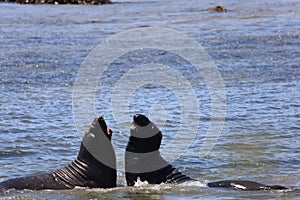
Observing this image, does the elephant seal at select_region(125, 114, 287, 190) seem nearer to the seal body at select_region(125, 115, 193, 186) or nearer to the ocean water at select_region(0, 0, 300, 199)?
the seal body at select_region(125, 115, 193, 186)

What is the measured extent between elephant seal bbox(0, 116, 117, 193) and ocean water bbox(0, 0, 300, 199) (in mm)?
162

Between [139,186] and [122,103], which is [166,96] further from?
[139,186]

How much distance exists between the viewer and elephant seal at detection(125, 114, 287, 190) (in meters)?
9.74

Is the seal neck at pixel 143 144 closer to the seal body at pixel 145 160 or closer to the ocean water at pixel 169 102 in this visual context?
the seal body at pixel 145 160

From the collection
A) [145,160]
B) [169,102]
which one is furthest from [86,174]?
[169,102]

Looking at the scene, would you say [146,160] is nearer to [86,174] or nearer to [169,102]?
[86,174]

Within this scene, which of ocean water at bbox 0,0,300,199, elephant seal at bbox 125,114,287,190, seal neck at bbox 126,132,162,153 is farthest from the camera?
ocean water at bbox 0,0,300,199

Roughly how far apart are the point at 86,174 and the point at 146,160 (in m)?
0.75

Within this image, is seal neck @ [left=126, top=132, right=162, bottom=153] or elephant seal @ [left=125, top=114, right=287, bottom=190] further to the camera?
seal neck @ [left=126, top=132, right=162, bottom=153]

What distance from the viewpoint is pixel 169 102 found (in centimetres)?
1556

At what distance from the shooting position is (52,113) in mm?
14648

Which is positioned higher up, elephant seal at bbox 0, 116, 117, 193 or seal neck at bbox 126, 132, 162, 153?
seal neck at bbox 126, 132, 162, 153

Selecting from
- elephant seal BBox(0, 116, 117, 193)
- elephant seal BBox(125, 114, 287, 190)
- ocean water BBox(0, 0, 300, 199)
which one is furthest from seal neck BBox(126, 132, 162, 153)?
ocean water BBox(0, 0, 300, 199)

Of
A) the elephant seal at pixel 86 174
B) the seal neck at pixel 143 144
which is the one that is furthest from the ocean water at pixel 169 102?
the seal neck at pixel 143 144
